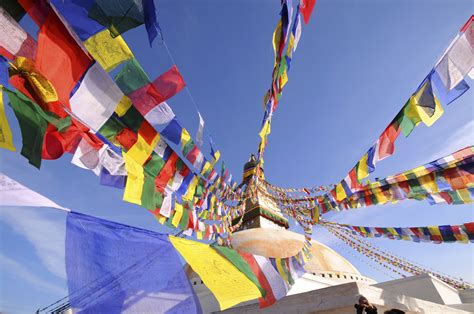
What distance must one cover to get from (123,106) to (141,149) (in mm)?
829

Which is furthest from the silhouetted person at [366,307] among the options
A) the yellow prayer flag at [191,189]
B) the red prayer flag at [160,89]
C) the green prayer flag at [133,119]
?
the yellow prayer flag at [191,189]

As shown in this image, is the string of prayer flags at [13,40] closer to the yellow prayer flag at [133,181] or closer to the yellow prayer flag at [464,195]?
the yellow prayer flag at [133,181]

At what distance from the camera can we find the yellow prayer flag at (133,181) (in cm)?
426

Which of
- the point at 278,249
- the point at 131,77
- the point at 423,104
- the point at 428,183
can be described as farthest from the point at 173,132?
the point at 278,249

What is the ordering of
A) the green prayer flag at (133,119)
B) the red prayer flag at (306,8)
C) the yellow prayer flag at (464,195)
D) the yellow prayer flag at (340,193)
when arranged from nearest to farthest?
the red prayer flag at (306,8)
the green prayer flag at (133,119)
the yellow prayer flag at (340,193)
the yellow prayer flag at (464,195)

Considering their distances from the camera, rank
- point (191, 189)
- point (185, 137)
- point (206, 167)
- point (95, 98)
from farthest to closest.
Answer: point (206, 167) < point (191, 189) < point (185, 137) < point (95, 98)

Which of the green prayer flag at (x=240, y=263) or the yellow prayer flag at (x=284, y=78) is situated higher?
the yellow prayer flag at (x=284, y=78)

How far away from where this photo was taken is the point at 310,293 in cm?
652

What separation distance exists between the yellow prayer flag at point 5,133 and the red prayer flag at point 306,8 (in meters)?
3.68

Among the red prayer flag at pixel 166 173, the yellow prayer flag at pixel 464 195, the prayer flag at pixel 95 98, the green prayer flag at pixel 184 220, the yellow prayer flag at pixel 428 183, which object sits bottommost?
the yellow prayer flag at pixel 464 195

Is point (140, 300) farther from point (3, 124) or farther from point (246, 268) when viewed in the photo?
point (3, 124)

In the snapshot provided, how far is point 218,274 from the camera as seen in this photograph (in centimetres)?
405

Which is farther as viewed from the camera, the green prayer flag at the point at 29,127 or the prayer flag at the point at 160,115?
the prayer flag at the point at 160,115

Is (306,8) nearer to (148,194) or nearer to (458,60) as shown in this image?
(458,60)
